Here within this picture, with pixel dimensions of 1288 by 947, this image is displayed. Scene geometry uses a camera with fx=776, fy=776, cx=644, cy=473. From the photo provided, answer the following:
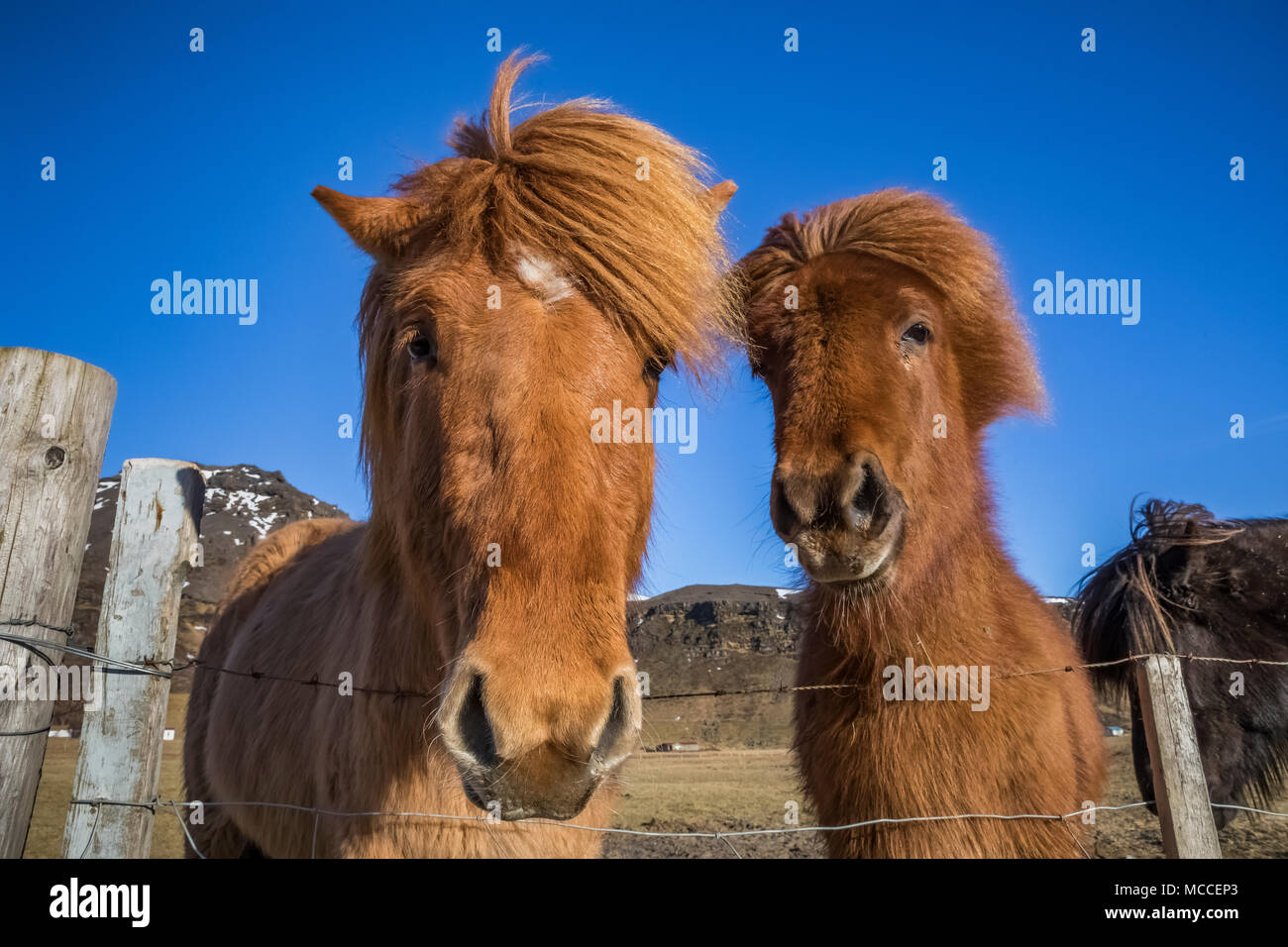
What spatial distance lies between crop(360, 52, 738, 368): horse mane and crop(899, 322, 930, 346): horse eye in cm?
103

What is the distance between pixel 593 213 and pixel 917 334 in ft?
5.56

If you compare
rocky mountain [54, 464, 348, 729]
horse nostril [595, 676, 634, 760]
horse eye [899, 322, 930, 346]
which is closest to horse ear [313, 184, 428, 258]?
horse nostril [595, 676, 634, 760]

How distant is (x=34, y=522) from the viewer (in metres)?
2.29

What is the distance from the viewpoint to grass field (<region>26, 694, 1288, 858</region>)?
6934mm

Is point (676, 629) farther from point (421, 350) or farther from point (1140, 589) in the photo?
point (421, 350)

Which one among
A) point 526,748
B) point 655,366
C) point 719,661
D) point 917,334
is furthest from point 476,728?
point 719,661

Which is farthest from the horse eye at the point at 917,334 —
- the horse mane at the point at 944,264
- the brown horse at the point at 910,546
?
the horse mane at the point at 944,264

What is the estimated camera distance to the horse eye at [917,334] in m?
3.32

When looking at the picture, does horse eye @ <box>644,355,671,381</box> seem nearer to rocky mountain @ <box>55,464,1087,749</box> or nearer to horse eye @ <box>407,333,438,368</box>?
horse eye @ <box>407,333,438,368</box>

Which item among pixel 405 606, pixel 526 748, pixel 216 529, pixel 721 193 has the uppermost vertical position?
pixel 216 529

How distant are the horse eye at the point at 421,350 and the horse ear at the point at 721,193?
46.4 inches

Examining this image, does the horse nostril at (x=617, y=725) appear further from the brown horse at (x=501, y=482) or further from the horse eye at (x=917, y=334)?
the horse eye at (x=917, y=334)

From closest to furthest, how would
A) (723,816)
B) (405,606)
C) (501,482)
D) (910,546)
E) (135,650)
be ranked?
(501,482), (405,606), (135,650), (910,546), (723,816)
